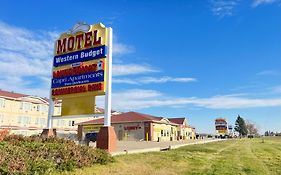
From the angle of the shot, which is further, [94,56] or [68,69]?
[68,69]

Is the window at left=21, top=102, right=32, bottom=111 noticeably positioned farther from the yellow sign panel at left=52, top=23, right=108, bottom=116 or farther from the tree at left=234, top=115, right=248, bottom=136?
the tree at left=234, top=115, right=248, bottom=136

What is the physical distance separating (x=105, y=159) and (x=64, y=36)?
10.6 metres

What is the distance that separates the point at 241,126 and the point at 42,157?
165m

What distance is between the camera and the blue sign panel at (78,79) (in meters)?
17.4

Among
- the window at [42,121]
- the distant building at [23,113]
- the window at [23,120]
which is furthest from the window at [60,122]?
the window at [23,120]

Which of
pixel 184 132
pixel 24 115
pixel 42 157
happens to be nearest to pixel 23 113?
pixel 24 115

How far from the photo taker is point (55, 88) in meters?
19.6

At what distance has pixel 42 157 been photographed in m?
9.38

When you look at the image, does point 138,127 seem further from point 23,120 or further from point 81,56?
point 81,56

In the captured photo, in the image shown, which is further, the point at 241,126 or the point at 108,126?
the point at 241,126

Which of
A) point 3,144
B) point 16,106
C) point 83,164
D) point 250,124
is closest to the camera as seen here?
point 3,144

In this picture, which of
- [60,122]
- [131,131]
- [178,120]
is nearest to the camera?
[131,131]

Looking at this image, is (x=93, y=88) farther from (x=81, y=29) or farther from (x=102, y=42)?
(x=81, y=29)

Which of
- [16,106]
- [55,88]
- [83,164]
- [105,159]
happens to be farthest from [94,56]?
[16,106]
